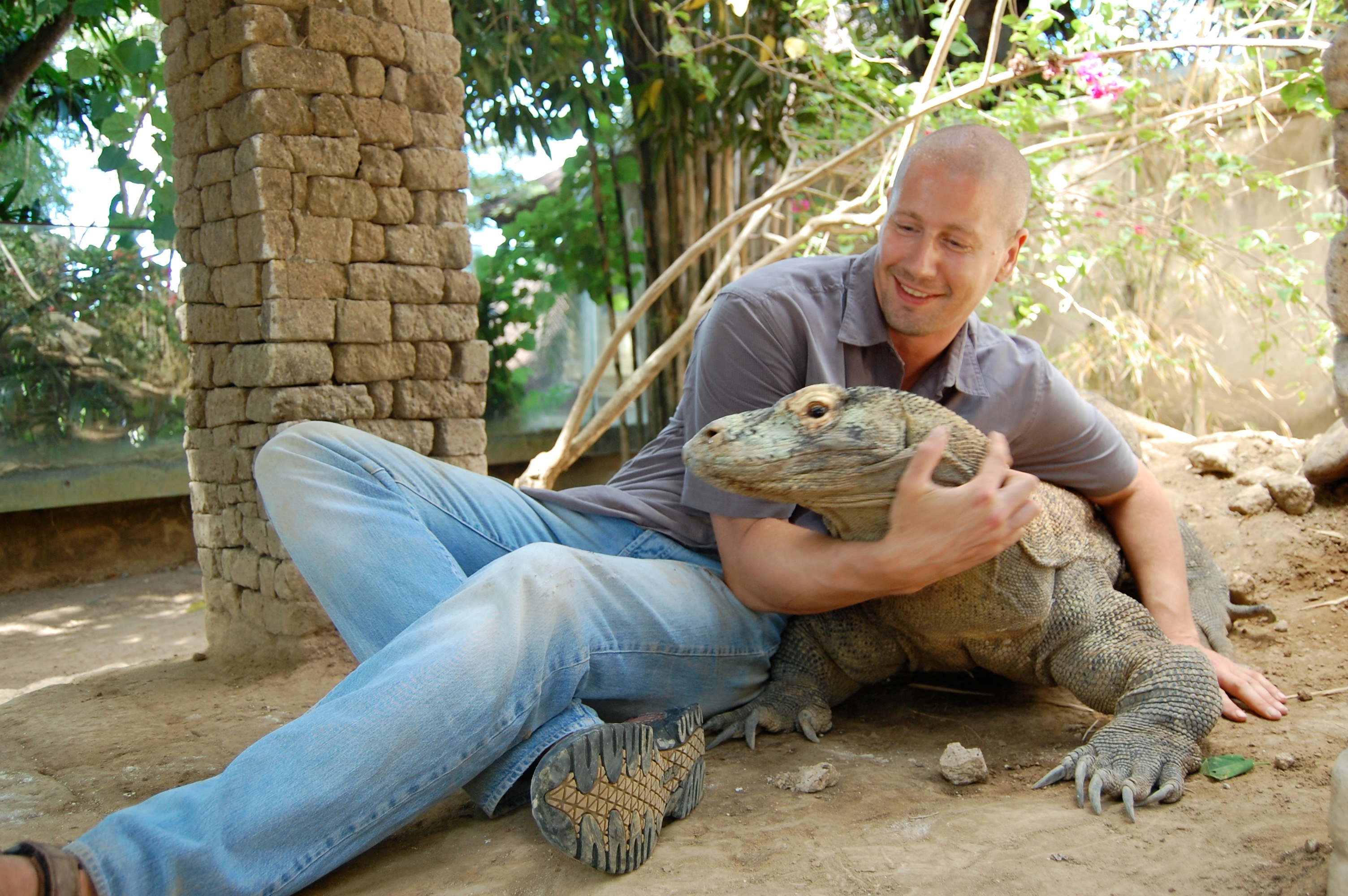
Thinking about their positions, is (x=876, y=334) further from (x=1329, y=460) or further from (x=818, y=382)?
(x=1329, y=460)

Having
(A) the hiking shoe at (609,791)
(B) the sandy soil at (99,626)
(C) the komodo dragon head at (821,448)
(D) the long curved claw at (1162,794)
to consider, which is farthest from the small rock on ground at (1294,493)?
(B) the sandy soil at (99,626)

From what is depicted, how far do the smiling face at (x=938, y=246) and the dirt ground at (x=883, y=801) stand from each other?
3.59ft

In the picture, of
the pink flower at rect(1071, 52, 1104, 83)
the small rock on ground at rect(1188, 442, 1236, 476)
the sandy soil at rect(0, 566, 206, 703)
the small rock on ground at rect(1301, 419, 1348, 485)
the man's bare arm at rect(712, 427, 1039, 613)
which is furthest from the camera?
the sandy soil at rect(0, 566, 206, 703)

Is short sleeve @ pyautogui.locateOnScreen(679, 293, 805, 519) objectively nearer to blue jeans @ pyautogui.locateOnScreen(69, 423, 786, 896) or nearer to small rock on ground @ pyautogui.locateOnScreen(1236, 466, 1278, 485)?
blue jeans @ pyautogui.locateOnScreen(69, 423, 786, 896)

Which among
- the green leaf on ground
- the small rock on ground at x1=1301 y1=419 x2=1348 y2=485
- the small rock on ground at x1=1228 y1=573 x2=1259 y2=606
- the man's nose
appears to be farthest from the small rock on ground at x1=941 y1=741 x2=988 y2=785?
the small rock on ground at x1=1301 y1=419 x2=1348 y2=485

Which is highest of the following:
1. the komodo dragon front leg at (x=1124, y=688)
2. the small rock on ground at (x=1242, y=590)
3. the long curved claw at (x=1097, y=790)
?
the komodo dragon front leg at (x=1124, y=688)

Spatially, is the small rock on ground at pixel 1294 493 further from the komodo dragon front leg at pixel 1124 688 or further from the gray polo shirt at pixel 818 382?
the komodo dragon front leg at pixel 1124 688

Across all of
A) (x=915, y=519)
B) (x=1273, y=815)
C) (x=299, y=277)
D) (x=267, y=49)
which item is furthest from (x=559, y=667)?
(x=267, y=49)

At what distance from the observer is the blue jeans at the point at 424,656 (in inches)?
62.7

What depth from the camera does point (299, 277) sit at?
12.1ft

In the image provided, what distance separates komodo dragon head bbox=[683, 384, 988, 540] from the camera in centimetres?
192

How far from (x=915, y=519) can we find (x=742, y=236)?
14.7 ft

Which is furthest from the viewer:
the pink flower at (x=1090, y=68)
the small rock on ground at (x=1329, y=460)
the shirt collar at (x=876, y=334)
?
the pink flower at (x=1090, y=68)

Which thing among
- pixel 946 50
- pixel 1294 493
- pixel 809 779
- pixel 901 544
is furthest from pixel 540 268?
pixel 901 544
